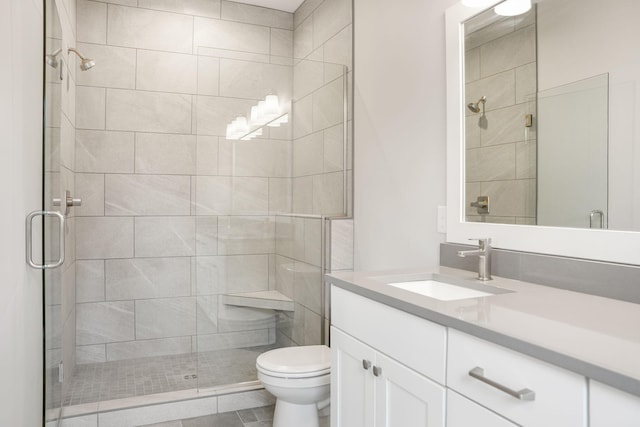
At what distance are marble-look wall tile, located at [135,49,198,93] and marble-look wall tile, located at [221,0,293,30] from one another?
477mm

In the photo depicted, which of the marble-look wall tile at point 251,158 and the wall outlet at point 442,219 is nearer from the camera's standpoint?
A: the wall outlet at point 442,219

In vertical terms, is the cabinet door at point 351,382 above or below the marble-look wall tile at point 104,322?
above

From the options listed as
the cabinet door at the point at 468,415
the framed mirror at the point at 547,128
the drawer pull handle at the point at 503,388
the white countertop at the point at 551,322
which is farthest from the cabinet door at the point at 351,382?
the framed mirror at the point at 547,128

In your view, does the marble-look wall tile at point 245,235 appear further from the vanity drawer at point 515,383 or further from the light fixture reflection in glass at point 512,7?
the vanity drawer at point 515,383

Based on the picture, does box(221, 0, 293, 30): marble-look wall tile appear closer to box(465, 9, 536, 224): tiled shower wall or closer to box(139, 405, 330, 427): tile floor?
box(465, 9, 536, 224): tiled shower wall

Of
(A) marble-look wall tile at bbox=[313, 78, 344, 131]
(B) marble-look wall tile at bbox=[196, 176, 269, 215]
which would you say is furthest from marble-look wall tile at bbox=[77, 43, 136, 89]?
(A) marble-look wall tile at bbox=[313, 78, 344, 131]

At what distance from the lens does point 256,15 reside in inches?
145

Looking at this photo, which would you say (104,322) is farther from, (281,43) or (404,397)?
(404,397)

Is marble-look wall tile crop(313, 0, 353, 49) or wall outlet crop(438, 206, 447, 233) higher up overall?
marble-look wall tile crop(313, 0, 353, 49)

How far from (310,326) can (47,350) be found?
143 centimetres

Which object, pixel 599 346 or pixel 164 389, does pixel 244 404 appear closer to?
pixel 164 389

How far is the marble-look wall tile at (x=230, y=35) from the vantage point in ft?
11.5

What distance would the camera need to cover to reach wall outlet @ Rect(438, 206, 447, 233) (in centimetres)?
202

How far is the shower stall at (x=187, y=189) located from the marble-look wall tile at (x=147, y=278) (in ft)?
0.03
